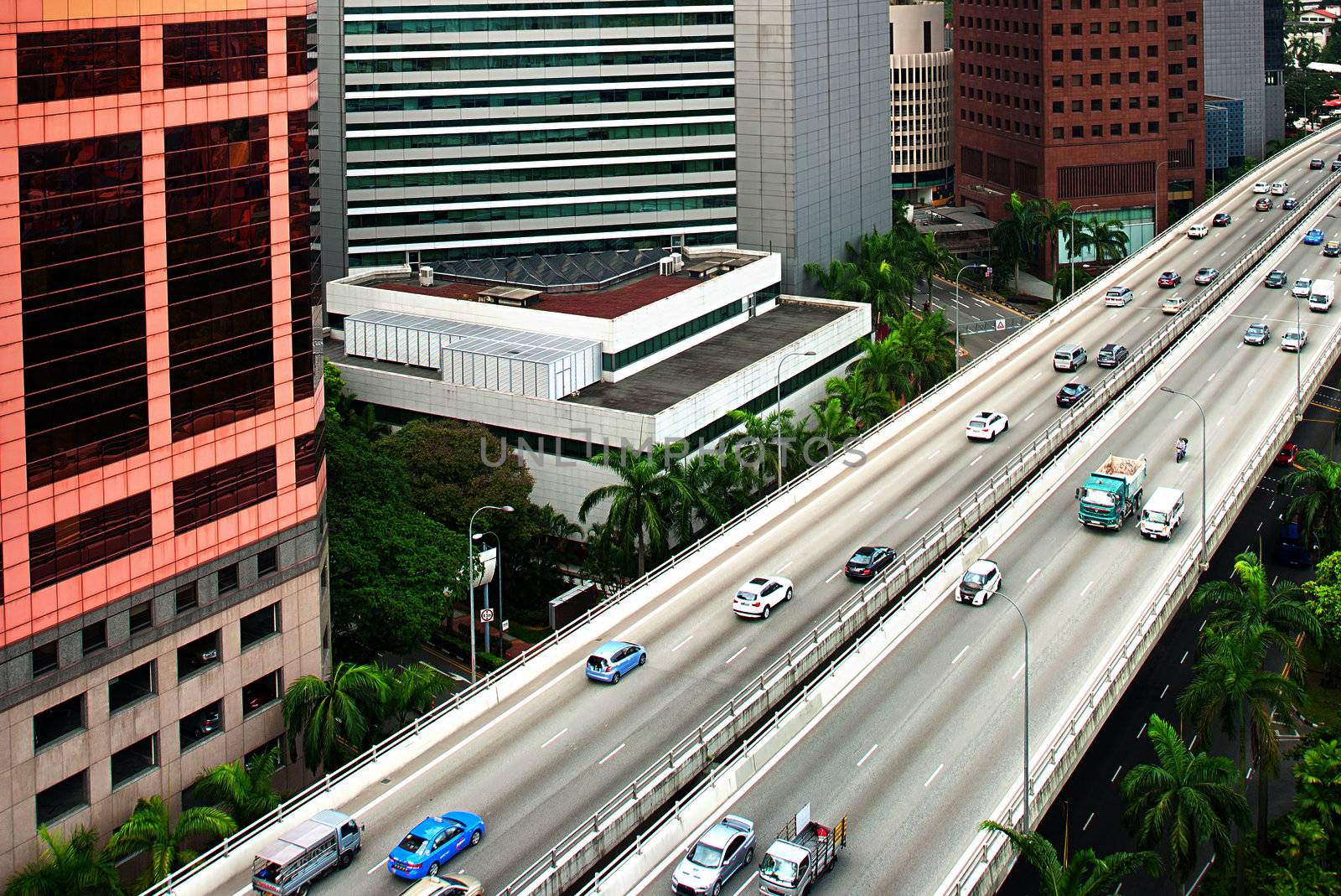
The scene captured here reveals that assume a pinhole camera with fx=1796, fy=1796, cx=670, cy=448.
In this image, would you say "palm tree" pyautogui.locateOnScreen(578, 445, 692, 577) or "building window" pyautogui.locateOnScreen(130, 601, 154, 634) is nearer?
"building window" pyautogui.locateOnScreen(130, 601, 154, 634)

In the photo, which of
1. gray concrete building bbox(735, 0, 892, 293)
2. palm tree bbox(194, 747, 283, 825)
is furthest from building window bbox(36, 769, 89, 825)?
gray concrete building bbox(735, 0, 892, 293)

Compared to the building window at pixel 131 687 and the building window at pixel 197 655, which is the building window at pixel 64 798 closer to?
the building window at pixel 131 687

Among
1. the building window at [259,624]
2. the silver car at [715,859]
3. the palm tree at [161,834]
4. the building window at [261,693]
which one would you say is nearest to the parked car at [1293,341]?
the silver car at [715,859]

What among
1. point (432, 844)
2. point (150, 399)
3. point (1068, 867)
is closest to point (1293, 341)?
point (1068, 867)

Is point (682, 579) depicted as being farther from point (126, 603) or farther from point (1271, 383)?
point (1271, 383)

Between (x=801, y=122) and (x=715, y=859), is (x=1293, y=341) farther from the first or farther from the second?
(x=715, y=859)

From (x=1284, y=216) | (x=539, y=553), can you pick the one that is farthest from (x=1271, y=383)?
(x=1284, y=216)

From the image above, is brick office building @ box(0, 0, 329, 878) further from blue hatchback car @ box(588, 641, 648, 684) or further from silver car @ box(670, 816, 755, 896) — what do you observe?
silver car @ box(670, 816, 755, 896)
